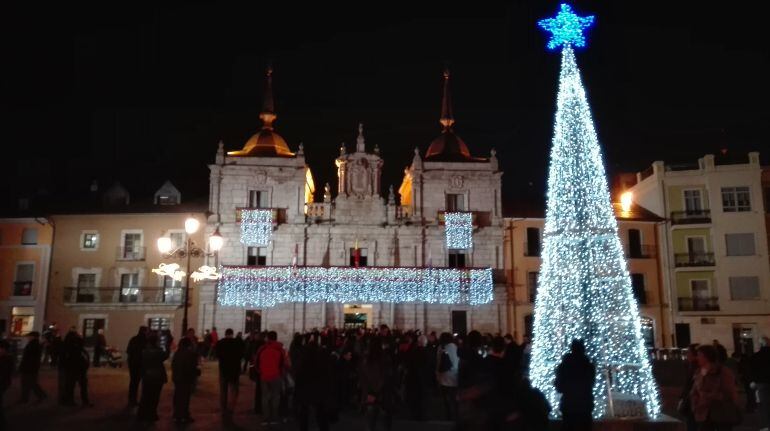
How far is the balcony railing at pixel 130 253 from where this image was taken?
39.6 m

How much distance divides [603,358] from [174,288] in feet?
98.4

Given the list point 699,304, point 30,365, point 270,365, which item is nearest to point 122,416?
point 30,365

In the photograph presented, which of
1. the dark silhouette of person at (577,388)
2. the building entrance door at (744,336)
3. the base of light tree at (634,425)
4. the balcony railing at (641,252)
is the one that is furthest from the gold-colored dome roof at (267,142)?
the dark silhouette of person at (577,388)

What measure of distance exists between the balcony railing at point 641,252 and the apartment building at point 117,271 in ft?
84.4

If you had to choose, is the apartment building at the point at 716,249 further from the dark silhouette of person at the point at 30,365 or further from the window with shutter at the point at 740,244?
the dark silhouette of person at the point at 30,365

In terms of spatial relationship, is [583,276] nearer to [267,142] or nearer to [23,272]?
[267,142]

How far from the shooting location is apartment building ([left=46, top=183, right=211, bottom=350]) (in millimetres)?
38656

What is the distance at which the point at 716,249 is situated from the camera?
1569 inches

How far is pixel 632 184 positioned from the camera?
Answer: 47.2m

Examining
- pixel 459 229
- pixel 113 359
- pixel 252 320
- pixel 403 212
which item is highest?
pixel 403 212

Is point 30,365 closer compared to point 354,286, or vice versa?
point 30,365

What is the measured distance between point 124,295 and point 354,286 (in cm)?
1341

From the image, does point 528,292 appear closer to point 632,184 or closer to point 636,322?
point 632,184

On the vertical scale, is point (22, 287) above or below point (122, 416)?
above
